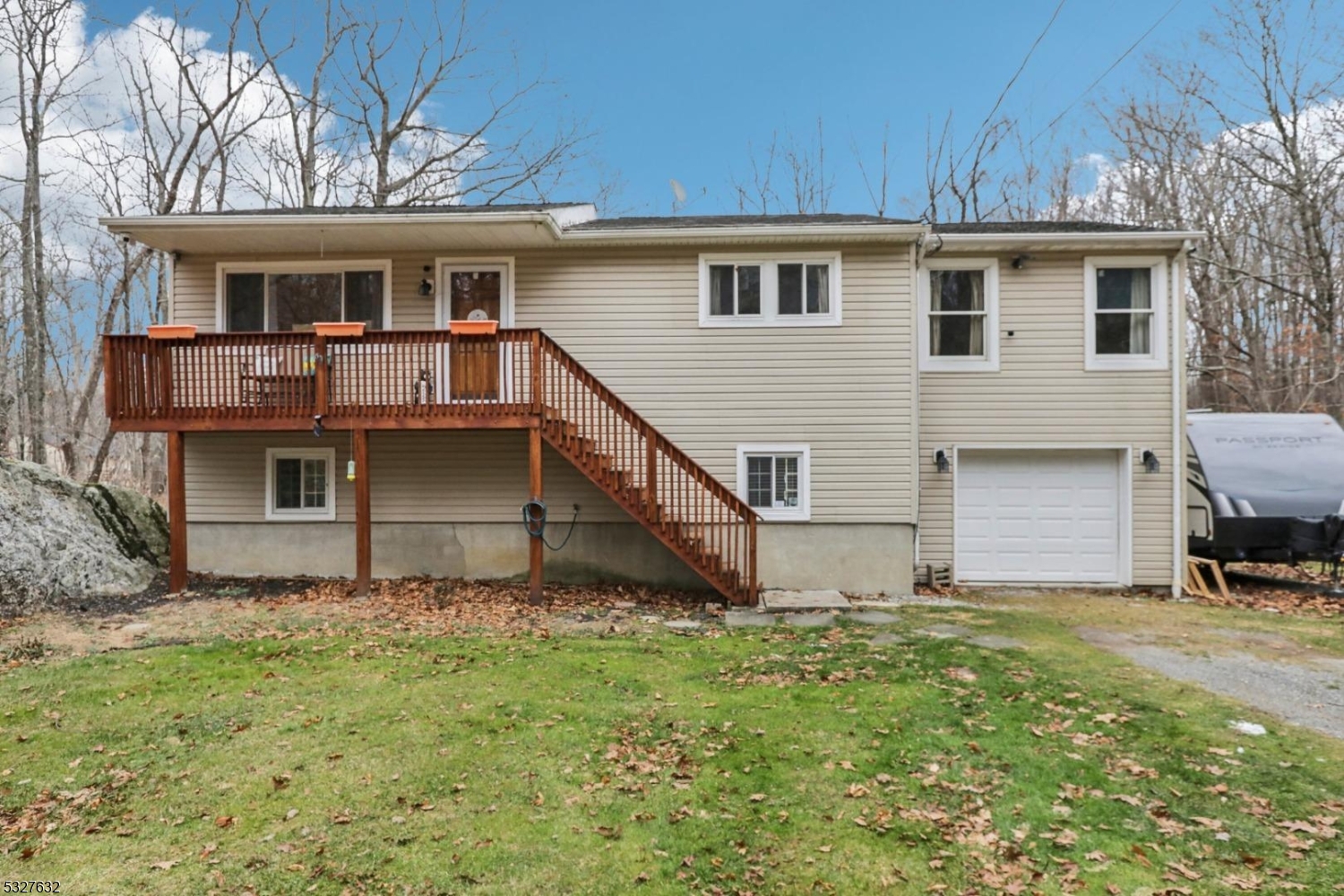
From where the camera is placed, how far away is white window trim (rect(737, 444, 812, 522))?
9712 millimetres

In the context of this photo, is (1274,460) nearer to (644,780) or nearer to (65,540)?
(644,780)

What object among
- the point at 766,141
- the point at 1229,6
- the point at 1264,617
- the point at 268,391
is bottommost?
the point at 1264,617

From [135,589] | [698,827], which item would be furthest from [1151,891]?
[135,589]

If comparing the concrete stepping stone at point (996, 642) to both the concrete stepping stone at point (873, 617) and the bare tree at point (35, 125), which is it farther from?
the bare tree at point (35, 125)

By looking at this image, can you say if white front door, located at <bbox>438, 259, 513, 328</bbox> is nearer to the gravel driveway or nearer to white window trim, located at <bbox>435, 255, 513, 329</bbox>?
white window trim, located at <bbox>435, 255, 513, 329</bbox>

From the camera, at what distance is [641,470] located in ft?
29.5

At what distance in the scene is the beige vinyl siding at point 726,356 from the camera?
9.73 meters

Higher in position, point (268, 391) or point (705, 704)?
point (268, 391)

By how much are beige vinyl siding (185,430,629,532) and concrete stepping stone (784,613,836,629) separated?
9.52 feet

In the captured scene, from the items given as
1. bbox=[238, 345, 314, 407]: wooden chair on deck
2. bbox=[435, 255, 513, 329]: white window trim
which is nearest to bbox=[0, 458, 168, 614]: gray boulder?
bbox=[238, 345, 314, 407]: wooden chair on deck

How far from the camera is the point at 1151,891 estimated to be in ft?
9.79

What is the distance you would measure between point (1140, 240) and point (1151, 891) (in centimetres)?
948

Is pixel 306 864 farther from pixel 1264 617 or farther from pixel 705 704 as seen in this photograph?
pixel 1264 617

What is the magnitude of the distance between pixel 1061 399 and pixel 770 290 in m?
4.51
